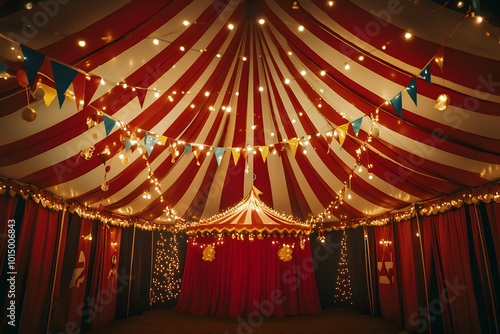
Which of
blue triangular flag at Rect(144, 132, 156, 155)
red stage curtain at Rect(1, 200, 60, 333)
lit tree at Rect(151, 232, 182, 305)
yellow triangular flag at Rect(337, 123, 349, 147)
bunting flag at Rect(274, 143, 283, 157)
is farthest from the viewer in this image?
lit tree at Rect(151, 232, 182, 305)

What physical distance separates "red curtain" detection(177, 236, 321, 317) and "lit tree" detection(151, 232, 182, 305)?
80 centimetres

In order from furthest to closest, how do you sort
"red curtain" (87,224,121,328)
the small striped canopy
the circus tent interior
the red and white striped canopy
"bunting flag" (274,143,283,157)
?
the small striped canopy < "bunting flag" (274,143,283,157) < "red curtain" (87,224,121,328) < the circus tent interior < the red and white striped canopy

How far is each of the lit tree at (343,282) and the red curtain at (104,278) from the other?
530 centimetres

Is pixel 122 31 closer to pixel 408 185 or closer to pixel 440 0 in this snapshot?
pixel 440 0

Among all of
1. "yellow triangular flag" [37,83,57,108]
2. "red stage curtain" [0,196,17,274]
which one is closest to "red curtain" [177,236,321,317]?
"red stage curtain" [0,196,17,274]

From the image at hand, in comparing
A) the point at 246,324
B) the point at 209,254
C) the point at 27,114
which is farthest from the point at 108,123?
the point at 246,324

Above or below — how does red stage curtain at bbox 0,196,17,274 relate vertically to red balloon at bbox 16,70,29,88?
below

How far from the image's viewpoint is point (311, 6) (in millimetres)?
2848

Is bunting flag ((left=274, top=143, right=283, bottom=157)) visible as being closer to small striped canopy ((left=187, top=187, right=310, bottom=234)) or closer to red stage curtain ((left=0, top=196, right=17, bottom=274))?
small striped canopy ((left=187, top=187, right=310, bottom=234))

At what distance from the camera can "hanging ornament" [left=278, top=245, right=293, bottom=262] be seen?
6.72 m

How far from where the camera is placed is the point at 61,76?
2.49 metres

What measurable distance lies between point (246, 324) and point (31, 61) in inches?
217

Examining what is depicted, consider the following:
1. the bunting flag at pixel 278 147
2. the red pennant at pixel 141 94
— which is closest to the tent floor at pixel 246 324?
the bunting flag at pixel 278 147

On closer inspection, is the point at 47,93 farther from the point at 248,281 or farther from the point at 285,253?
the point at 285,253
